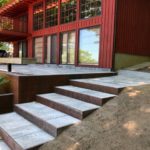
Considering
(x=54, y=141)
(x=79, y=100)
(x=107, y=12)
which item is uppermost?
(x=107, y=12)

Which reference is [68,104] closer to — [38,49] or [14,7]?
[38,49]

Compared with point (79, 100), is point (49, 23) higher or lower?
higher

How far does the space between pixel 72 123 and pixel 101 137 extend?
25.7 inches

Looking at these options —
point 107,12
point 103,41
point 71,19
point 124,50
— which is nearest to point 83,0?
point 71,19

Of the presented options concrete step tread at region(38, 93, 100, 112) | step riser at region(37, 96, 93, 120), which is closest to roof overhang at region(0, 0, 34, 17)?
concrete step tread at region(38, 93, 100, 112)

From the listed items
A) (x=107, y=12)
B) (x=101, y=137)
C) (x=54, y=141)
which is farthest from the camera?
(x=107, y=12)

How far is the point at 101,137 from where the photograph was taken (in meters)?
2.68

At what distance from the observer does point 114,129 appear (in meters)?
2.76

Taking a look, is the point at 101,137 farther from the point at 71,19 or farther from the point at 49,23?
the point at 49,23

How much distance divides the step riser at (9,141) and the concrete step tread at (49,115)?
60 centimetres

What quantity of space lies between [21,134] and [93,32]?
21.3 feet

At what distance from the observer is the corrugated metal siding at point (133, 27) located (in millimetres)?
8039

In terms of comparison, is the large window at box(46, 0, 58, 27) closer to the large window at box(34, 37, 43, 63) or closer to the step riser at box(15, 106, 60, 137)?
the large window at box(34, 37, 43, 63)

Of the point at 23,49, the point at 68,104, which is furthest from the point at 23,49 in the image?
the point at 68,104
